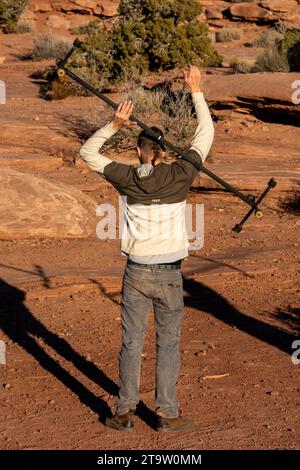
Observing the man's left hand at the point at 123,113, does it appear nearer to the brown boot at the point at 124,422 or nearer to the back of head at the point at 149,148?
the back of head at the point at 149,148

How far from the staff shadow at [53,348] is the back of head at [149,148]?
1.71 meters

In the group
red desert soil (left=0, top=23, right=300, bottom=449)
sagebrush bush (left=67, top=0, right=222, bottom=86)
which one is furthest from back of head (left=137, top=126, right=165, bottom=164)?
sagebrush bush (left=67, top=0, right=222, bottom=86)

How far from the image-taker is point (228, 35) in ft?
111

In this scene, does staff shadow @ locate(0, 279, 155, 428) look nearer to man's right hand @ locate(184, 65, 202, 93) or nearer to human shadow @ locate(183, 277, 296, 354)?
human shadow @ locate(183, 277, 296, 354)

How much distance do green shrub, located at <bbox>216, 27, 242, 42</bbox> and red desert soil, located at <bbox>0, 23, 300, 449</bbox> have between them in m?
18.1

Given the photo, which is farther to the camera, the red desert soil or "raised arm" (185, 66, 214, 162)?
the red desert soil

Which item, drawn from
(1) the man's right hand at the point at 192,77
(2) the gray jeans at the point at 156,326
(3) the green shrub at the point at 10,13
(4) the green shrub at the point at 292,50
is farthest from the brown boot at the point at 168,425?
(3) the green shrub at the point at 10,13

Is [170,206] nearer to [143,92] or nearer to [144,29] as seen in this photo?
[143,92]

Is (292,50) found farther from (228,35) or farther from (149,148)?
(149,148)

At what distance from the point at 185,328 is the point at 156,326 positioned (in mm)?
2892

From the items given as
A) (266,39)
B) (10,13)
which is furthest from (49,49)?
(10,13)

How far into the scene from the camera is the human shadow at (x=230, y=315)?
827cm

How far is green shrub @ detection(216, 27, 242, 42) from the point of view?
33.8 metres

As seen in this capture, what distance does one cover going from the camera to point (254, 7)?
36.7 meters
